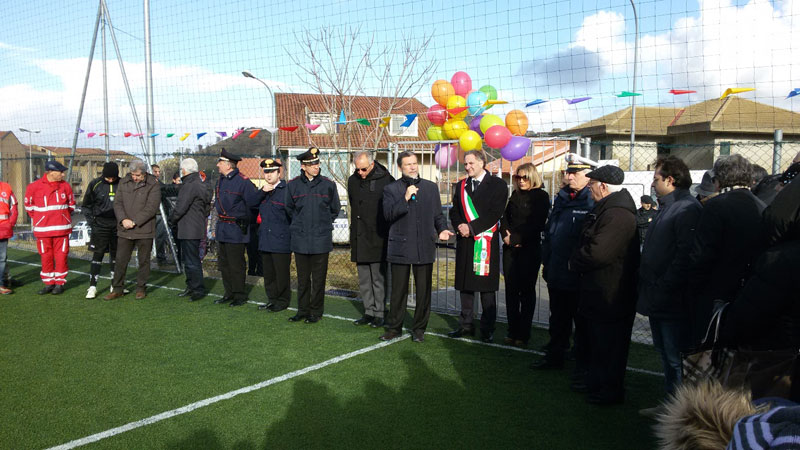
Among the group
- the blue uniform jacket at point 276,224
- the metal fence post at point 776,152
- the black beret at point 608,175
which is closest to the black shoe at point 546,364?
the black beret at point 608,175

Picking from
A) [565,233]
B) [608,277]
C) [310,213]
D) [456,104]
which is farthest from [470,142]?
[608,277]

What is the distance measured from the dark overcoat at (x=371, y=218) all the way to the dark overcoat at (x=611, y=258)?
281cm

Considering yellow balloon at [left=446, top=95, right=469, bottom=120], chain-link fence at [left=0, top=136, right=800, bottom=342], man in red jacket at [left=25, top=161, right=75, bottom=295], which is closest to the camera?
chain-link fence at [left=0, top=136, right=800, bottom=342]

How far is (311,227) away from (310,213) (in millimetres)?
166

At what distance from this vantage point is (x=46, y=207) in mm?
→ 8328

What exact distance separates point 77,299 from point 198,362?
12.8ft

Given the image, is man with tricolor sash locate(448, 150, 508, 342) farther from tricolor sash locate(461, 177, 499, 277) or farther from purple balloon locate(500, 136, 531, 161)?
purple balloon locate(500, 136, 531, 161)

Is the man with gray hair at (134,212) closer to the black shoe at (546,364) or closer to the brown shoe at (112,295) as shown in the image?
the brown shoe at (112,295)

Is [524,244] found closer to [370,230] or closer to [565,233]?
[565,233]

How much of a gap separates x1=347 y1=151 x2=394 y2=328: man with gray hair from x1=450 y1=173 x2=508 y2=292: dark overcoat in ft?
3.35

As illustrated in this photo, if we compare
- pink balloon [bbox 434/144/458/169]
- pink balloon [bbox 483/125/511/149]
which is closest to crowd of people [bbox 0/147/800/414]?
pink balloon [bbox 434/144/458/169]

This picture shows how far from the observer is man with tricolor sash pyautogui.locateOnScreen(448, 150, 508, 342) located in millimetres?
6090

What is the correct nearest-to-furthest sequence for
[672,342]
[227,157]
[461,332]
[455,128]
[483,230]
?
[672,342], [483,230], [461,332], [227,157], [455,128]

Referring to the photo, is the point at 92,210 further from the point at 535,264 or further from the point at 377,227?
the point at 535,264
